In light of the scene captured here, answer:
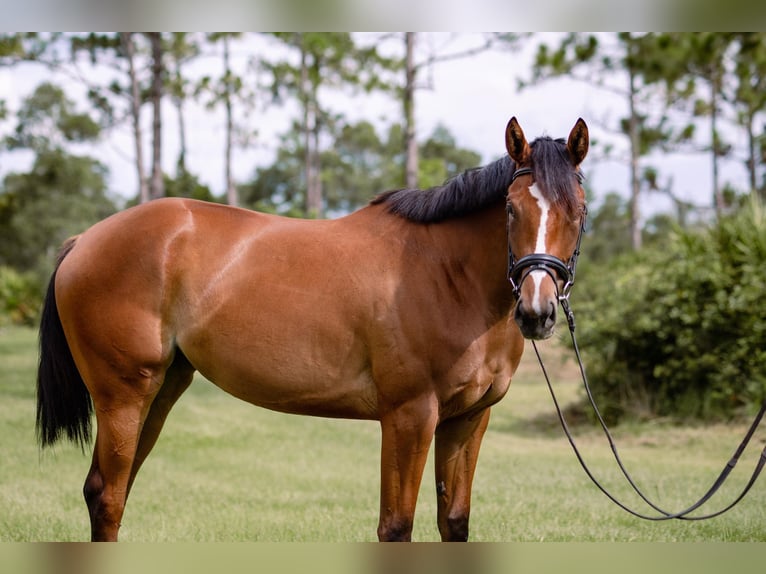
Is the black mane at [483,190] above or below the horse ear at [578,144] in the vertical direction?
below

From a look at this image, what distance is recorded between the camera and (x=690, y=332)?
30.7 feet

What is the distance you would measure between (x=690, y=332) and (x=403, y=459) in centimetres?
705

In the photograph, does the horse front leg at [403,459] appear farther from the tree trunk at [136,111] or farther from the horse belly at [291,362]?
the tree trunk at [136,111]

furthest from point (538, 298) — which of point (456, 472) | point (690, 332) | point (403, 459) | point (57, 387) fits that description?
point (690, 332)

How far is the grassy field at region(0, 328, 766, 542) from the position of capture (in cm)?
527

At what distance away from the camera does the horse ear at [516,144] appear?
3203 mm

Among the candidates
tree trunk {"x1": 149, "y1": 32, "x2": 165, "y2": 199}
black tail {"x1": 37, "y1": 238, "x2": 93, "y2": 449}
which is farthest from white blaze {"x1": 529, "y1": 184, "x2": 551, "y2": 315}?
tree trunk {"x1": 149, "y1": 32, "x2": 165, "y2": 199}

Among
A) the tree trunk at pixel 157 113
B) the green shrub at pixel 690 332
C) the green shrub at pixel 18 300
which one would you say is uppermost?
the tree trunk at pixel 157 113

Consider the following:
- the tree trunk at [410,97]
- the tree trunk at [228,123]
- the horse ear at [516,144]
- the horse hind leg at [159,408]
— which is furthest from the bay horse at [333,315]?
the tree trunk at [228,123]

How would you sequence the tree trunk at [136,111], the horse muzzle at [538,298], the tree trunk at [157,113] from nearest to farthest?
the horse muzzle at [538,298]
the tree trunk at [157,113]
the tree trunk at [136,111]

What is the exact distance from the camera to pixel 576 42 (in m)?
20.5

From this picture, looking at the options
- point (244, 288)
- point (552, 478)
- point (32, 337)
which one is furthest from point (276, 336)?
point (32, 337)

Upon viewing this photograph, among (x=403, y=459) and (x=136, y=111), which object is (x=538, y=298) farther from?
(x=136, y=111)

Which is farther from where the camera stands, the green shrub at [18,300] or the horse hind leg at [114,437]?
the green shrub at [18,300]
